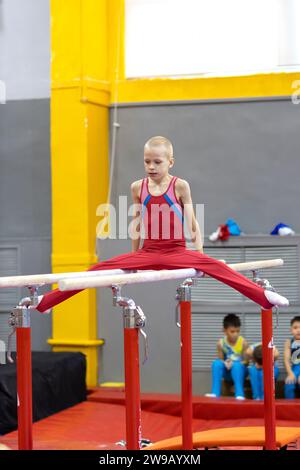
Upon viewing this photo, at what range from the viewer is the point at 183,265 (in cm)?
446

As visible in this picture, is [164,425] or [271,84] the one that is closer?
[164,425]

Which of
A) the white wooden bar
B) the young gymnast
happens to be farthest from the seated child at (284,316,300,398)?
the young gymnast

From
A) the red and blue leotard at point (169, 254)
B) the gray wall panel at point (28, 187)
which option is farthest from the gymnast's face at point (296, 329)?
the red and blue leotard at point (169, 254)

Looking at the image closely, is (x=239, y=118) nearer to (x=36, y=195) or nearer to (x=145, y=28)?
(x=145, y=28)

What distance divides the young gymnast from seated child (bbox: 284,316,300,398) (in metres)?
3.13

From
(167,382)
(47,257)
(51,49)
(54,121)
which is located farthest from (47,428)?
(51,49)

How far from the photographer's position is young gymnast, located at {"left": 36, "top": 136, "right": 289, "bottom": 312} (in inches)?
173

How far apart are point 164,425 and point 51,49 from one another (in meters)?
3.64

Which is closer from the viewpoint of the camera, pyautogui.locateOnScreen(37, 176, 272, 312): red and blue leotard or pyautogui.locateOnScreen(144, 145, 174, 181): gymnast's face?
pyautogui.locateOnScreen(37, 176, 272, 312): red and blue leotard

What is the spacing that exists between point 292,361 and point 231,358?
0.53 meters

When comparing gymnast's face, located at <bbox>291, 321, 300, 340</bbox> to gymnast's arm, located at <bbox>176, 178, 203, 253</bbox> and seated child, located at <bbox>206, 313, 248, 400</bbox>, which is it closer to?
seated child, located at <bbox>206, 313, 248, 400</bbox>

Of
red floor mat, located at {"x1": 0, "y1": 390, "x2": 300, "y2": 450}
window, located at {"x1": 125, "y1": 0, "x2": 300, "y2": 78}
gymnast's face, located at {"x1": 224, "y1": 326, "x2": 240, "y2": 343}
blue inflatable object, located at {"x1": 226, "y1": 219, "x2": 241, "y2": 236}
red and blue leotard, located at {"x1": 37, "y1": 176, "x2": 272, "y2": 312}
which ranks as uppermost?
window, located at {"x1": 125, "y1": 0, "x2": 300, "y2": 78}

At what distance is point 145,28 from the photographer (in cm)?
870

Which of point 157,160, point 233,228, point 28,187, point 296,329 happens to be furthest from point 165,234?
point 28,187
